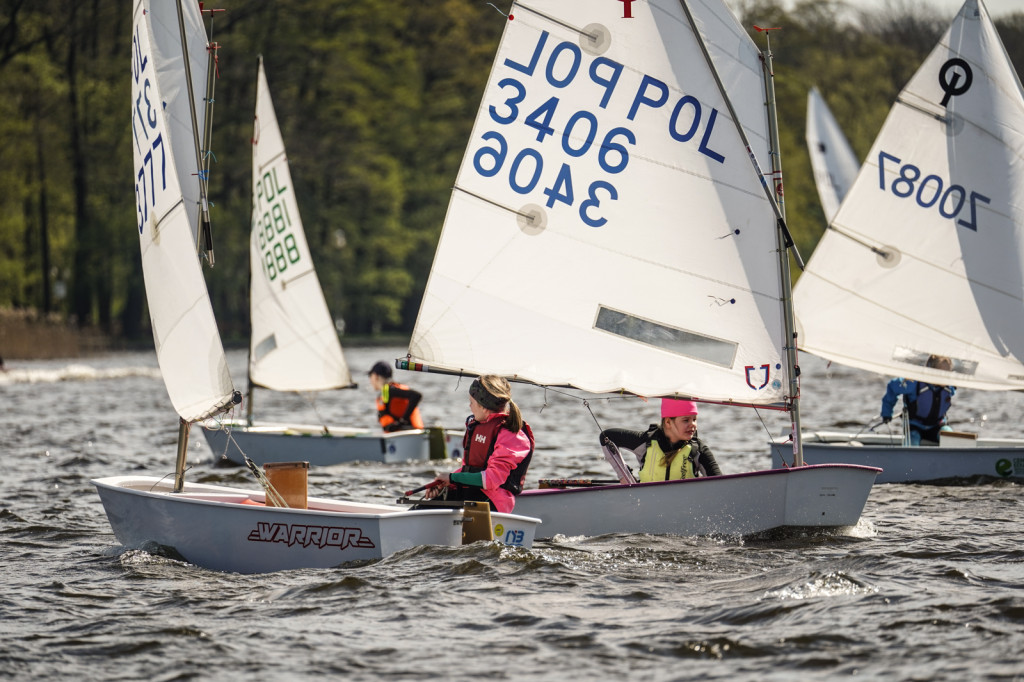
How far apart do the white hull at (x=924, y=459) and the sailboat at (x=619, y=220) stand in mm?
2877

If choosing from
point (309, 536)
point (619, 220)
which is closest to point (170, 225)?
point (309, 536)

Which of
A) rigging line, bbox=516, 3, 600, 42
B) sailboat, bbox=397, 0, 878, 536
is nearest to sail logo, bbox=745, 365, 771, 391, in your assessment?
sailboat, bbox=397, 0, 878, 536

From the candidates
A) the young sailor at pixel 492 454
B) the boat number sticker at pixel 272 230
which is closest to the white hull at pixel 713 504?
the young sailor at pixel 492 454

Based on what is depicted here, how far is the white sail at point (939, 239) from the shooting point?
13.0m

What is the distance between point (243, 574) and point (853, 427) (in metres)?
13.0

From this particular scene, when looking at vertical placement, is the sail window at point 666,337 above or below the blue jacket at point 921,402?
above

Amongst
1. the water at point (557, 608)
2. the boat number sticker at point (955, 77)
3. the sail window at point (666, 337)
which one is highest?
the boat number sticker at point (955, 77)

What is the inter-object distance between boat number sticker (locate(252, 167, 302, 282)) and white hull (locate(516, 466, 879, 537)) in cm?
838

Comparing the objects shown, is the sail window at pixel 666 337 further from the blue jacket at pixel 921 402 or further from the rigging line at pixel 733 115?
the blue jacket at pixel 921 402

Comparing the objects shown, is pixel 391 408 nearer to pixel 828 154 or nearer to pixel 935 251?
pixel 935 251

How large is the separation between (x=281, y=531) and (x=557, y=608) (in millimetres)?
1846

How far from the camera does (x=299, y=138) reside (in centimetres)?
4806

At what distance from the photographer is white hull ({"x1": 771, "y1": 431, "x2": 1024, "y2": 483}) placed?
40.6ft

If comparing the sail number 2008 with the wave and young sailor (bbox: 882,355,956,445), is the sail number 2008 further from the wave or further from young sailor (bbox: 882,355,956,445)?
the wave
